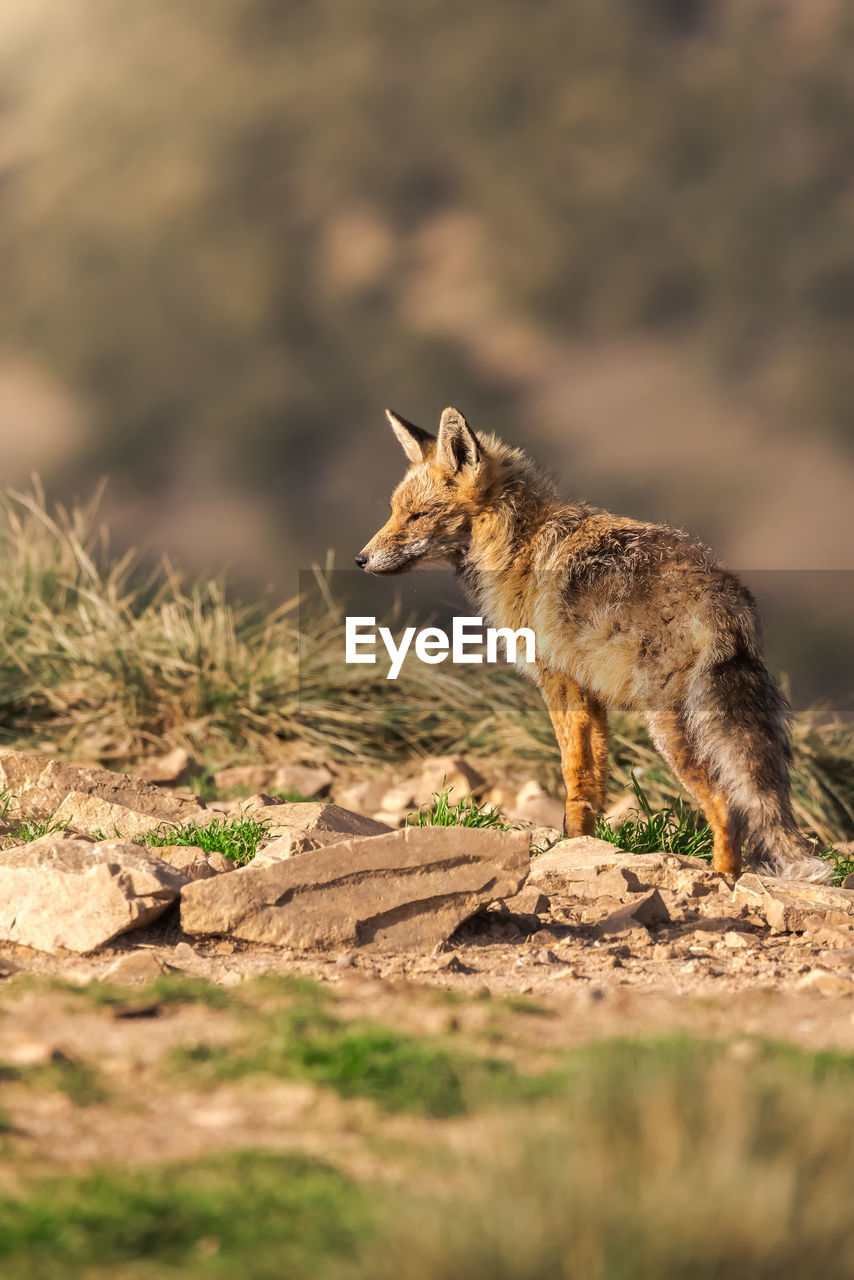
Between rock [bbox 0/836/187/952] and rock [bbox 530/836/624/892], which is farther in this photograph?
rock [bbox 530/836/624/892]

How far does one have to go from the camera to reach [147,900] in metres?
3.76

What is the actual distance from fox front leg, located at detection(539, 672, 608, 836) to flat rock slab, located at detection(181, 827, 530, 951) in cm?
170

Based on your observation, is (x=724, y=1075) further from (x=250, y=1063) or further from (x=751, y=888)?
(x=751, y=888)

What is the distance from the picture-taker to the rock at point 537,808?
7289 millimetres

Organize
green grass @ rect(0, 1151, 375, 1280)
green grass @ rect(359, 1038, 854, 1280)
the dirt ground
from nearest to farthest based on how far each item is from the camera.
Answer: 1. green grass @ rect(359, 1038, 854, 1280)
2. green grass @ rect(0, 1151, 375, 1280)
3. the dirt ground

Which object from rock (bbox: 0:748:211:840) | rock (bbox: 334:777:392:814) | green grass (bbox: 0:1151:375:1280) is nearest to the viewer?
green grass (bbox: 0:1151:375:1280)

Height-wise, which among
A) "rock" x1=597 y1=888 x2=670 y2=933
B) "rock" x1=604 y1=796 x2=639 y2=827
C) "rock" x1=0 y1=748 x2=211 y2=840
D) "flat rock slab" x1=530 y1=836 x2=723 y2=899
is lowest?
"rock" x1=597 y1=888 x2=670 y2=933

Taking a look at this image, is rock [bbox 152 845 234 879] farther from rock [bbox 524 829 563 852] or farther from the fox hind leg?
the fox hind leg

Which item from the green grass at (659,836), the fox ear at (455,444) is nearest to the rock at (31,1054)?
the green grass at (659,836)

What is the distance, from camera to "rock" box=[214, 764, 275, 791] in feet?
24.7

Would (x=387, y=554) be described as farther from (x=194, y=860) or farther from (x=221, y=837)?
(x=194, y=860)

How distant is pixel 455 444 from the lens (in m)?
6.14

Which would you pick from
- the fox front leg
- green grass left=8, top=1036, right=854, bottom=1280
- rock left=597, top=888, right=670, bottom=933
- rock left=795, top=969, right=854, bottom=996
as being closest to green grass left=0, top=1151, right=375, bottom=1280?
green grass left=8, top=1036, right=854, bottom=1280

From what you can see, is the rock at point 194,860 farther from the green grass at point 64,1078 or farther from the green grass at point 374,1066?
the green grass at point 64,1078
